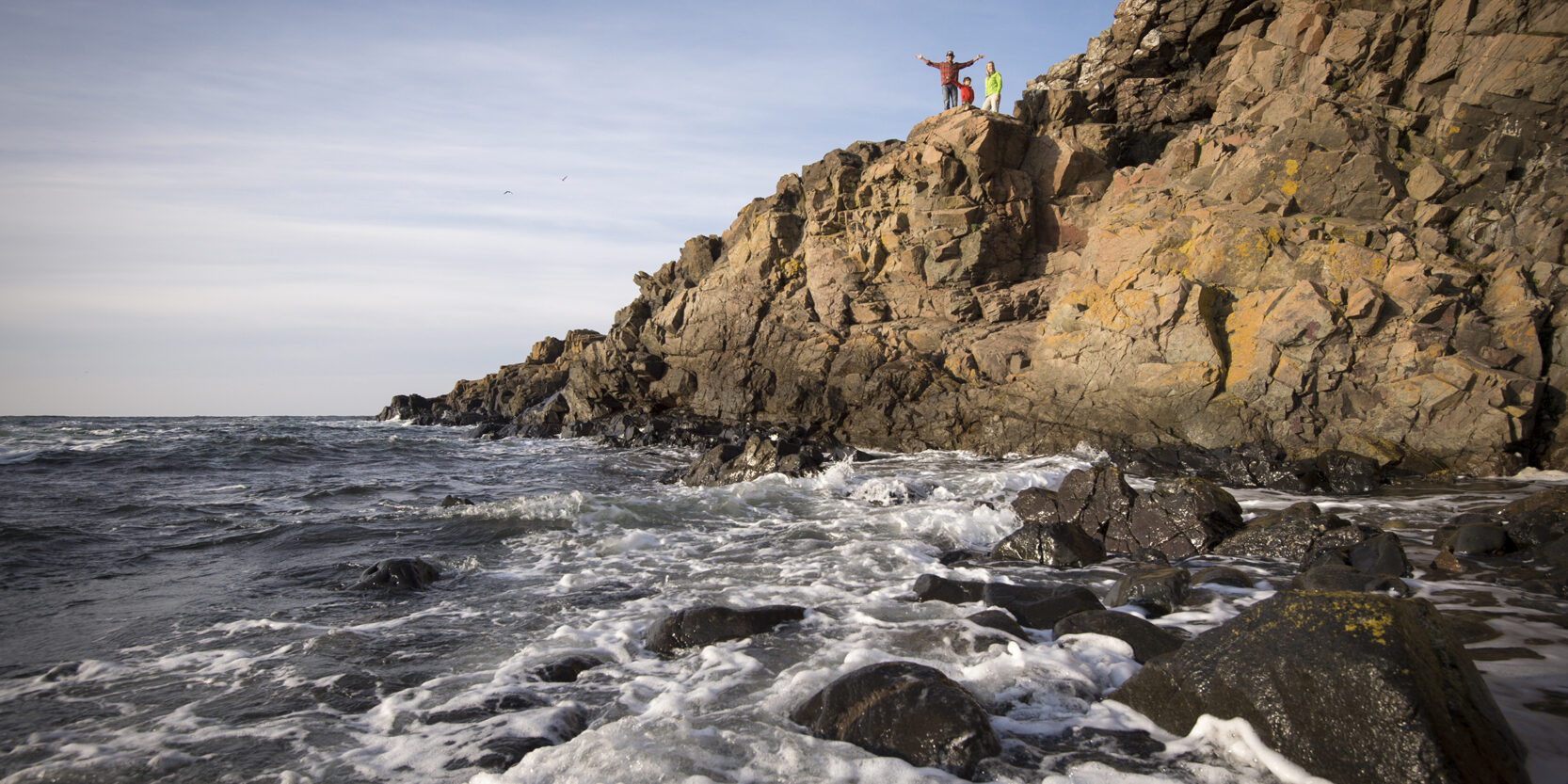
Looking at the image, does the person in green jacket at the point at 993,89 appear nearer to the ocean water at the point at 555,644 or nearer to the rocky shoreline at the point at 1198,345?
the rocky shoreline at the point at 1198,345

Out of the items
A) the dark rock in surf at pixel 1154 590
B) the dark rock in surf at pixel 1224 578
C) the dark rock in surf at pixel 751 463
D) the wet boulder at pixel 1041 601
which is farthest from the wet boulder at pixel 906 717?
the dark rock in surf at pixel 751 463

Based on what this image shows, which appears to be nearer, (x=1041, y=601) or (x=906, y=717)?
(x=906, y=717)

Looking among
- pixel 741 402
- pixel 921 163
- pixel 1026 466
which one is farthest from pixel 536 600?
pixel 921 163

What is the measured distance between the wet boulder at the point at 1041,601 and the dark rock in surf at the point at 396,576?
6.47m

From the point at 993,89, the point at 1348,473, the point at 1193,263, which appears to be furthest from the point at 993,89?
the point at 1348,473

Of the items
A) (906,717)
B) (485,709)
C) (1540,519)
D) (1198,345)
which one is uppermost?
(1198,345)

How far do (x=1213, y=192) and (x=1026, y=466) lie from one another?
9.25m

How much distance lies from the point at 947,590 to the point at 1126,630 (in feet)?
6.20

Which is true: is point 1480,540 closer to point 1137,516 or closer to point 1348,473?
point 1137,516

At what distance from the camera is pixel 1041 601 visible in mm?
6480

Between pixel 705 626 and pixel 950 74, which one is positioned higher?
pixel 950 74

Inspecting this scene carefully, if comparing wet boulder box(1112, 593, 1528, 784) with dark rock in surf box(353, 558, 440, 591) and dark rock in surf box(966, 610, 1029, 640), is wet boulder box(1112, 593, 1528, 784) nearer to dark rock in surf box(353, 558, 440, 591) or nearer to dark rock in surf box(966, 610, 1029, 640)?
dark rock in surf box(966, 610, 1029, 640)

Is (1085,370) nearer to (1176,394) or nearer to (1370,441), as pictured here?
(1176,394)

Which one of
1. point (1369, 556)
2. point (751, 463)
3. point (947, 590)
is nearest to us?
point (947, 590)
